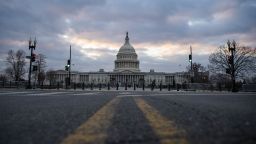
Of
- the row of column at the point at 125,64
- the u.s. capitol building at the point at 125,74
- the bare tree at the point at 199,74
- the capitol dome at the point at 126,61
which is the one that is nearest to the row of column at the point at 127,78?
the u.s. capitol building at the point at 125,74

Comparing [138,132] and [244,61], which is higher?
[244,61]

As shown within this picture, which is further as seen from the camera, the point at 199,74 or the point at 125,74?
the point at 125,74

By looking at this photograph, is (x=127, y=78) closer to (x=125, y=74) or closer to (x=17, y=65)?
(x=125, y=74)

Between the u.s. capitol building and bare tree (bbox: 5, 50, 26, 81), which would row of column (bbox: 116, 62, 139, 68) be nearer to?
the u.s. capitol building

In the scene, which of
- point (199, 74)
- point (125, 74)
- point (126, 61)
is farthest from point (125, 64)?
point (199, 74)

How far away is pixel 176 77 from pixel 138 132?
161396 millimetres

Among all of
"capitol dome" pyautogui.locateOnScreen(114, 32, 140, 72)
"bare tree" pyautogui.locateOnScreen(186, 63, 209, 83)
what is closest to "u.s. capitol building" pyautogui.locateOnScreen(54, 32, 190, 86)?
"capitol dome" pyautogui.locateOnScreen(114, 32, 140, 72)

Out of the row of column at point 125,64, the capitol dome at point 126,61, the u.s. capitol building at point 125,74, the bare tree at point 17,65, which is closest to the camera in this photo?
the bare tree at point 17,65

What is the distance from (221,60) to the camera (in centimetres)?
6569

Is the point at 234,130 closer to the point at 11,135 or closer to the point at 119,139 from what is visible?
the point at 119,139

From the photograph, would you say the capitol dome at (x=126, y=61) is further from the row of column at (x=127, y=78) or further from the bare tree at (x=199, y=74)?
the bare tree at (x=199, y=74)

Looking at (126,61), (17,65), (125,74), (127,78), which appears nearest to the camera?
(17,65)

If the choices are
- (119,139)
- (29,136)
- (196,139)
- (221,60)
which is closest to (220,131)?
(196,139)

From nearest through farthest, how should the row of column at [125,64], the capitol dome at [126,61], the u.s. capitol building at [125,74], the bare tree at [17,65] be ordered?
1. the bare tree at [17,65]
2. the u.s. capitol building at [125,74]
3. the capitol dome at [126,61]
4. the row of column at [125,64]
